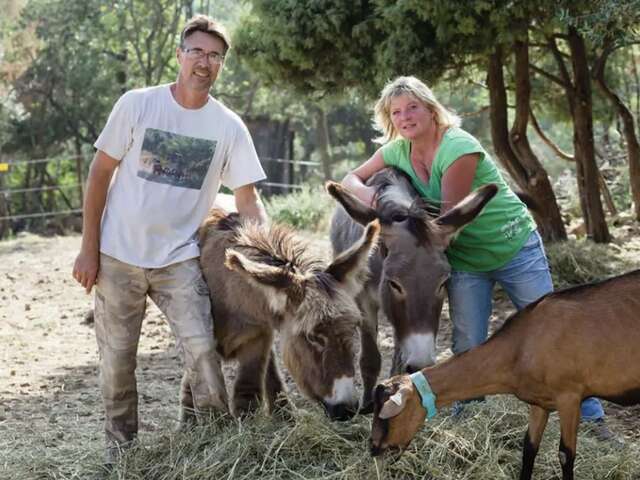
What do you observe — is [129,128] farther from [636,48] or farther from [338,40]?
[636,48]

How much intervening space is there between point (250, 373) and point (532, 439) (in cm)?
174

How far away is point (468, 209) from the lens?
4711 mm

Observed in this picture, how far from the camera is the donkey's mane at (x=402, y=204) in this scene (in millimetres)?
4812

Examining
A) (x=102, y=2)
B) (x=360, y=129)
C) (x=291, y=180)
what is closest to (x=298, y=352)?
(x=291, y=180)

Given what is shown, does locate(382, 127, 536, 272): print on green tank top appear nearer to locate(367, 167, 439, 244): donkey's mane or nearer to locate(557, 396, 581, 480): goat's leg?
locate(367, 167, 439, 244): donkey's mane

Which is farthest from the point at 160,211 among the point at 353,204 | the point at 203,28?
the point at 353,204

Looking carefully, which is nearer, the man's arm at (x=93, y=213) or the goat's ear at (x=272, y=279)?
the goat's ear at (x=272, y=279)

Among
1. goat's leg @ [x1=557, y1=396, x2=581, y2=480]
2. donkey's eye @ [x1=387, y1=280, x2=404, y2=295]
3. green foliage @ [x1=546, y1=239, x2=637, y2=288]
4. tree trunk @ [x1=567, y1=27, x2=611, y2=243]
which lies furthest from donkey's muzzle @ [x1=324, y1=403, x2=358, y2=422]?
tree trunk @ [x1=567, y1=27, x2=611, y2=243]

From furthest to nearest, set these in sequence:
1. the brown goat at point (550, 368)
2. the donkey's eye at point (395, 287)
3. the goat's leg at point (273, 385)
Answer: the goat's leg at point (273, 385), the donkey's eye at point (395, 287), the brown goat at point (550, 368)

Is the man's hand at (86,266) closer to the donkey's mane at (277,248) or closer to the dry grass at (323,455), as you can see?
the donkey's mane at (277,248)

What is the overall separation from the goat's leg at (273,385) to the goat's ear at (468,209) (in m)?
1.44

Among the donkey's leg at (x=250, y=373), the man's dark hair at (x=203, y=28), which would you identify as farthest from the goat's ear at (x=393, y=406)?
the man's dark hair at (x=203, y=28)

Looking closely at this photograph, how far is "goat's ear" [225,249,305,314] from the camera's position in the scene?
4.29 meters

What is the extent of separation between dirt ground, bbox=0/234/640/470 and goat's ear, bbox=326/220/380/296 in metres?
1.38
